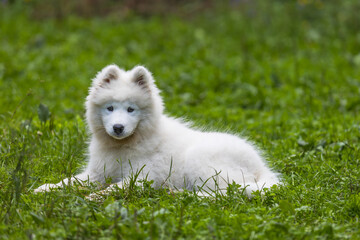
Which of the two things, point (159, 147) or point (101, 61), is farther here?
point (101, 61)

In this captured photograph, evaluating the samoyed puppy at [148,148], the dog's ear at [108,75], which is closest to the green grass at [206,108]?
the samoyed puppy at [148,148]

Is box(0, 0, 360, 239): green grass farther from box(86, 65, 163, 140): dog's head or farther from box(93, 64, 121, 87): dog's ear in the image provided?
box(93, 64, 121, 87): dog's ear

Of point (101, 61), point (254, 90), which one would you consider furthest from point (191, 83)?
point (101, 61)

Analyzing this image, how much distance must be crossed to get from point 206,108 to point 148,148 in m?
3.01

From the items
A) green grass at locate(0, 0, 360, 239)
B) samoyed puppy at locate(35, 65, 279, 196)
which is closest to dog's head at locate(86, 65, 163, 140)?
samoyed puppy at locate(35, 65, 279, 196)

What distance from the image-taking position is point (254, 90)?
27.5 feet

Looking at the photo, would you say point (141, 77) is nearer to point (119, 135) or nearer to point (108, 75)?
point (108, 75)

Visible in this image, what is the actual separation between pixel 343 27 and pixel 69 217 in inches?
392

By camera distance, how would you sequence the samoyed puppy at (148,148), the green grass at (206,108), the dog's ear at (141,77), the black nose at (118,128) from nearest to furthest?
1. the green grass at (206,108)
2. the black nose at (118,128)
3. the samoyed puppy at (148,148)
4. the dog's ear at (141,77)

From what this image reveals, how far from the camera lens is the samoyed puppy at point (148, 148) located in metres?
4.65

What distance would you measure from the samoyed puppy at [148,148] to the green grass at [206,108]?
328 millimetres

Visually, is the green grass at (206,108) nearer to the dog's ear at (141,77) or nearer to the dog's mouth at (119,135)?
the dog's mouth at (119,135)

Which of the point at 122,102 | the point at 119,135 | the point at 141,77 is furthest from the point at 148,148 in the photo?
the point at 141,77

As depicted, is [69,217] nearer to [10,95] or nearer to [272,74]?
[10,95]
